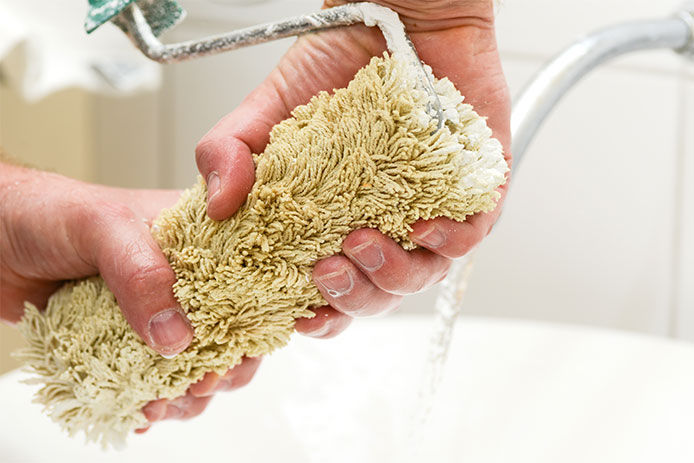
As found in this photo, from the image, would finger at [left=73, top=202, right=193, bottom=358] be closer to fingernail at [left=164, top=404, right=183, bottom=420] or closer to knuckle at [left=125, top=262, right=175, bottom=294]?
knuckle at [left=125, top=262, right=175, bottom=294]

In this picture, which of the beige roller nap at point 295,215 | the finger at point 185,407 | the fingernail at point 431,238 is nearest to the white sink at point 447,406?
the finger at point 185,407

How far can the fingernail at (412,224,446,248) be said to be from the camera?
0.31 meters

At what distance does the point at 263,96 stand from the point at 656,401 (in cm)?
40

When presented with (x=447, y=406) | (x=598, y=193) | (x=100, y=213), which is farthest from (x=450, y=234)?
(x=598, y=193)

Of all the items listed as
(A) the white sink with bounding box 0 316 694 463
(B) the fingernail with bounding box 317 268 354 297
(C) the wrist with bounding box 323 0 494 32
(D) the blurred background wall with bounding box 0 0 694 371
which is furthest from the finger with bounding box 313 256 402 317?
(D) the blurred background wall with bounding box 0 0 694 371

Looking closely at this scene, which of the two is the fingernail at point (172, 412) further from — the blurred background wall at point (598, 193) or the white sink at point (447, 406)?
the blurred background wall at point (598, 193)

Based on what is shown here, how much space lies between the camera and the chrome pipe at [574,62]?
16.3 inches

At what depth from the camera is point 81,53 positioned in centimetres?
75

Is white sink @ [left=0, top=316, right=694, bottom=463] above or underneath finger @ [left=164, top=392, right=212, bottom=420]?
underneath

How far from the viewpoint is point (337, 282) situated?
12.6 inches

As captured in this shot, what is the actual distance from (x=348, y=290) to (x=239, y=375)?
0.15 metres

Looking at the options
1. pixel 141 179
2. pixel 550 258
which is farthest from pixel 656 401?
pixel 141 179

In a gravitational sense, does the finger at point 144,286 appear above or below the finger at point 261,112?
below

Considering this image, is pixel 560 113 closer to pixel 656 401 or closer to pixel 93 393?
pixel 656 401
